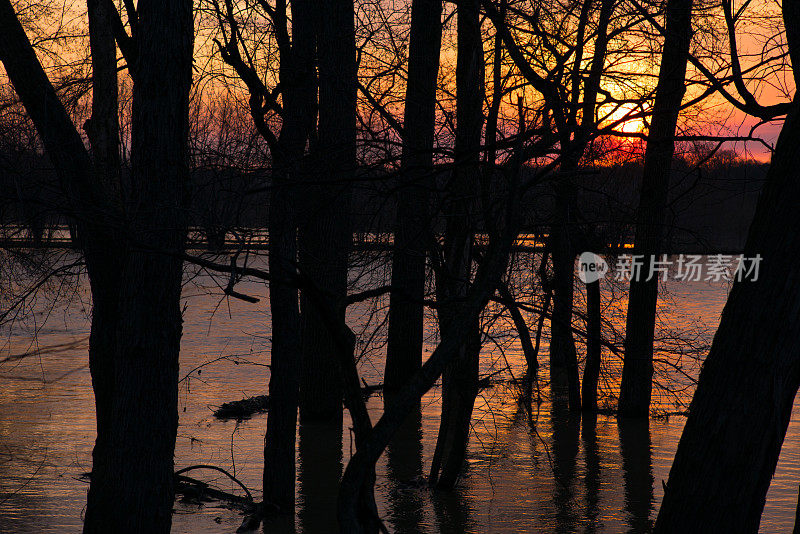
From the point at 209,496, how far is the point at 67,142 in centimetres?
483

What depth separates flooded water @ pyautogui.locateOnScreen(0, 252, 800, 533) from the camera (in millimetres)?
9383

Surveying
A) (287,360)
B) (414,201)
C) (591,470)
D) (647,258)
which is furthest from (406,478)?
(647,258)

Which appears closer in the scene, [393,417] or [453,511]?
[393,417]

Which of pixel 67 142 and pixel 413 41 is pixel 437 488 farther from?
pixel 413 41

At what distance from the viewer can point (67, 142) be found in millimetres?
7344

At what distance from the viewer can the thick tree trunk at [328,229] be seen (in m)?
10.0

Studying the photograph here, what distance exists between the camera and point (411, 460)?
39.3ft

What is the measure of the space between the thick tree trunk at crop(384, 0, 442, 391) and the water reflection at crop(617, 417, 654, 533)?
3.69m

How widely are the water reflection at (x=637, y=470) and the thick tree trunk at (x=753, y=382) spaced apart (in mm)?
4333

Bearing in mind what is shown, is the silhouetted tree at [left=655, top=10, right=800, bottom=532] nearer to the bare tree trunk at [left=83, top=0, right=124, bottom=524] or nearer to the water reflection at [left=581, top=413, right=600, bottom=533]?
the water reflection at [left=581, top=413, right=600, bottom=533]

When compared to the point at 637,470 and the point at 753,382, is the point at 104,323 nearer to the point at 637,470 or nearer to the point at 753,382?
the point at 753,382

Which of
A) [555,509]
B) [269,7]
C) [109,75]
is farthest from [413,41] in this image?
[555,509]

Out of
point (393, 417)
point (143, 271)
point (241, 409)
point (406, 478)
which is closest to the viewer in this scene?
point (393, 417)

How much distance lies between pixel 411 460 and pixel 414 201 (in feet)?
13.4
